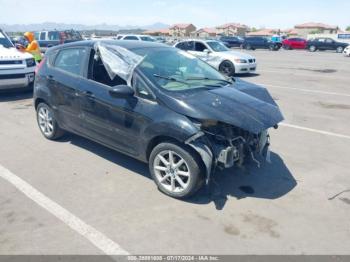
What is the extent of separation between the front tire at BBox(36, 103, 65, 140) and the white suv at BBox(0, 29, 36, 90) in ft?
12.0

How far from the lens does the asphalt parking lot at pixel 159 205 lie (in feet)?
11.0

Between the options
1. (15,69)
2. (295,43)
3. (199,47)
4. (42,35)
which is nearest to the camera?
(15,69)

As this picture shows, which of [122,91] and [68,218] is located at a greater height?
[122,91]

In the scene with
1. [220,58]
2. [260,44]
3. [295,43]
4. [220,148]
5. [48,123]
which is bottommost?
[48,123]

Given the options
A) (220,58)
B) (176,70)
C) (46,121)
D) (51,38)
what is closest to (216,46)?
(220,58)

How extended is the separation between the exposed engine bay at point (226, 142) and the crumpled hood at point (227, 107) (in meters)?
0.15

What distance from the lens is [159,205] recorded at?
4.04 meters

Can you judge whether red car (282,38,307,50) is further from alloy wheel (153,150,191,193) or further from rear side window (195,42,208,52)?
alloy wheel (153,150,191,193)

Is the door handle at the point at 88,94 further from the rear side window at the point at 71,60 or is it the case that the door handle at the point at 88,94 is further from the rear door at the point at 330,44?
the rear door at the point at 330,44

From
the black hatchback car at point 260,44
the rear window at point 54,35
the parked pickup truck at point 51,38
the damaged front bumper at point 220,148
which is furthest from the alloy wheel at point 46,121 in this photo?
the black hatchback car at point 260,44

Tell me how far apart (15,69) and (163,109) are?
6.79 meters

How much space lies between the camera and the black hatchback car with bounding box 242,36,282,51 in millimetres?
38591

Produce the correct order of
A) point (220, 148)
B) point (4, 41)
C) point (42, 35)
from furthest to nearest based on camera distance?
point (42, 35) < point (4, 41) < point (220, 148)

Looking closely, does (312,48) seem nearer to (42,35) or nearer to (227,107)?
(42,35)
